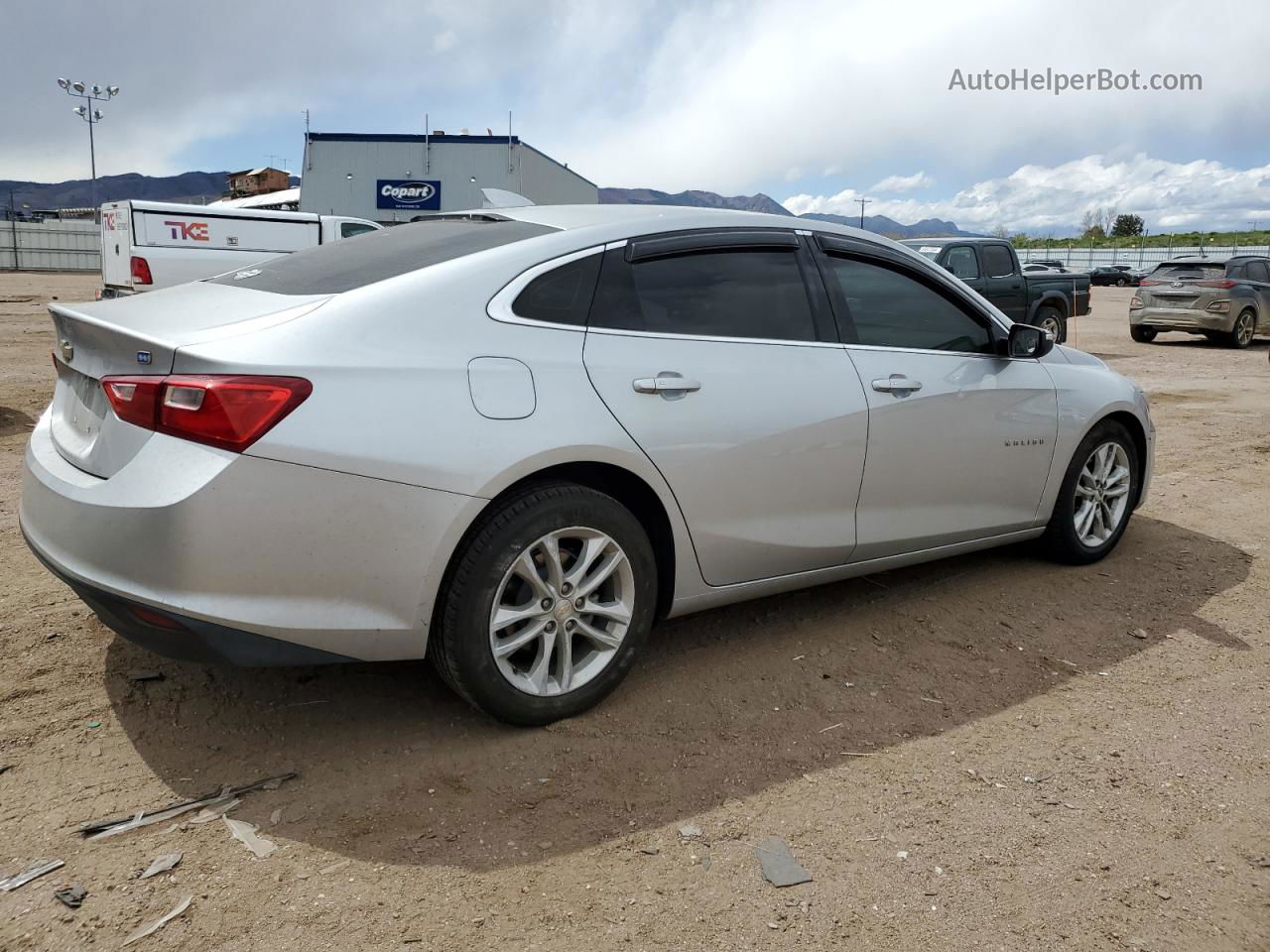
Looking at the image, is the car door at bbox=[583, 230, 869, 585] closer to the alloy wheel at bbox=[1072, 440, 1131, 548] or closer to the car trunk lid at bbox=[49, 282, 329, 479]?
the car trunk lid at bbox=[49, 282, 329, 479]

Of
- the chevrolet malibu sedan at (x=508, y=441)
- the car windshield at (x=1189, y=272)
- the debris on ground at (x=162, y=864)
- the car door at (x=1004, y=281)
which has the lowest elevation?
the debris on ground at (x=162, y=864)

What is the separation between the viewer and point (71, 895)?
2.34 m

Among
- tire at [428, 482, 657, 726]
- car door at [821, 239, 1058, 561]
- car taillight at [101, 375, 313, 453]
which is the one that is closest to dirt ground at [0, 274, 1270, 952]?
tire at [428, 482, 657, 726]

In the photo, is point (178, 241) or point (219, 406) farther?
point (178, 241)

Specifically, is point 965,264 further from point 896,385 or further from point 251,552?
point 251,552

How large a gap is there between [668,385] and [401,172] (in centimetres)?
3760

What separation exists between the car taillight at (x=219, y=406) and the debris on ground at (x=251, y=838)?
963 mm

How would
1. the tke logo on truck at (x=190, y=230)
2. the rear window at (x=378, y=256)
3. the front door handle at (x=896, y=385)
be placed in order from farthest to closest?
1. the tke logo on truck at (x=190, y=230)
2. the front door handle at (x=896, y=385)
3. the rear window at (x=378, y=256)

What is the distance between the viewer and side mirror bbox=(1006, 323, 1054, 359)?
173 inches

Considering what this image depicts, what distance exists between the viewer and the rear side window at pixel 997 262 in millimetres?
14594

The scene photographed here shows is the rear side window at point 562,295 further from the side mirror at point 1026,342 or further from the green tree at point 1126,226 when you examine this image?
the green tree at point 1126,226

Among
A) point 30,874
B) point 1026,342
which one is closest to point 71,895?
point 30,874

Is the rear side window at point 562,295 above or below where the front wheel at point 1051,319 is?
below

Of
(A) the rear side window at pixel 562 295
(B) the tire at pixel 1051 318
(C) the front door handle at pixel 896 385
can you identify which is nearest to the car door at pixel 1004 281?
(B) the tire at pixel 1051 318
